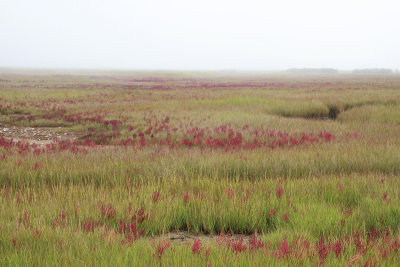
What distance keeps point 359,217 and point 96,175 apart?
412 cm

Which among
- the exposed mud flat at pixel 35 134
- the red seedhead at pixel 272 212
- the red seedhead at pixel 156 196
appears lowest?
the exposed mud flat at pixel 35 134

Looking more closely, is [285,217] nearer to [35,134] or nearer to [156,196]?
[156,196]

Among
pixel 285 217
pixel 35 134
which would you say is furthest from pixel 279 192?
pixel 35 134

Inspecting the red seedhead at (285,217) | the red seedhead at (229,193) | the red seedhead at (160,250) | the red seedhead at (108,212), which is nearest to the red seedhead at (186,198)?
the red seedhead at (229,193)

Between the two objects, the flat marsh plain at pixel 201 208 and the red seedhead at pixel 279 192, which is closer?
the flat marsh plain at pixel 201 208

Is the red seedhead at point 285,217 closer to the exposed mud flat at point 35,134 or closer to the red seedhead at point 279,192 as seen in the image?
the red seedhead at point 279,192

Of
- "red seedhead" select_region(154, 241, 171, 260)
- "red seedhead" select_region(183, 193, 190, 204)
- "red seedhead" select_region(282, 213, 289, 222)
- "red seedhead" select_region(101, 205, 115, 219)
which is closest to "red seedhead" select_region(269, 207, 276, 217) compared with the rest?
"red seedhead" select_region(282, 213, 289, 222)

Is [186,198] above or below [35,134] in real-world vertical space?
above

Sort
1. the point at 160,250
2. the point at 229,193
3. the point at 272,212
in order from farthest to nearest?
the point at 229,193, the point at 272,212, the point at 160,250

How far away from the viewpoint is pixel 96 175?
5582 millimetres

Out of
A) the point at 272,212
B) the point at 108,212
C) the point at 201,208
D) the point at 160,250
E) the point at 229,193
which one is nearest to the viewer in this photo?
the point at 160,250

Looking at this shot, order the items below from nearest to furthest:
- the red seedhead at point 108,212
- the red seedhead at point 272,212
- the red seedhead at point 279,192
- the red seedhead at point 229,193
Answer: the red seedhead at point 108,212
the red seedhead at point 272,212
the red seedhead at point 229,193
the red seedhead at point 279,192

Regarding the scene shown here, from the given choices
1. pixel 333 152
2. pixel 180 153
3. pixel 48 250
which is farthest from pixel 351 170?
pixel 48 250

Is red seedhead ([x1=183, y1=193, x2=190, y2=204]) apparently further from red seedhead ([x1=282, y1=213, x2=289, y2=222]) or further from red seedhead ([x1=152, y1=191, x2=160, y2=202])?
red seedhead ([x1=282, y1=213, x2=289, y2=222])
